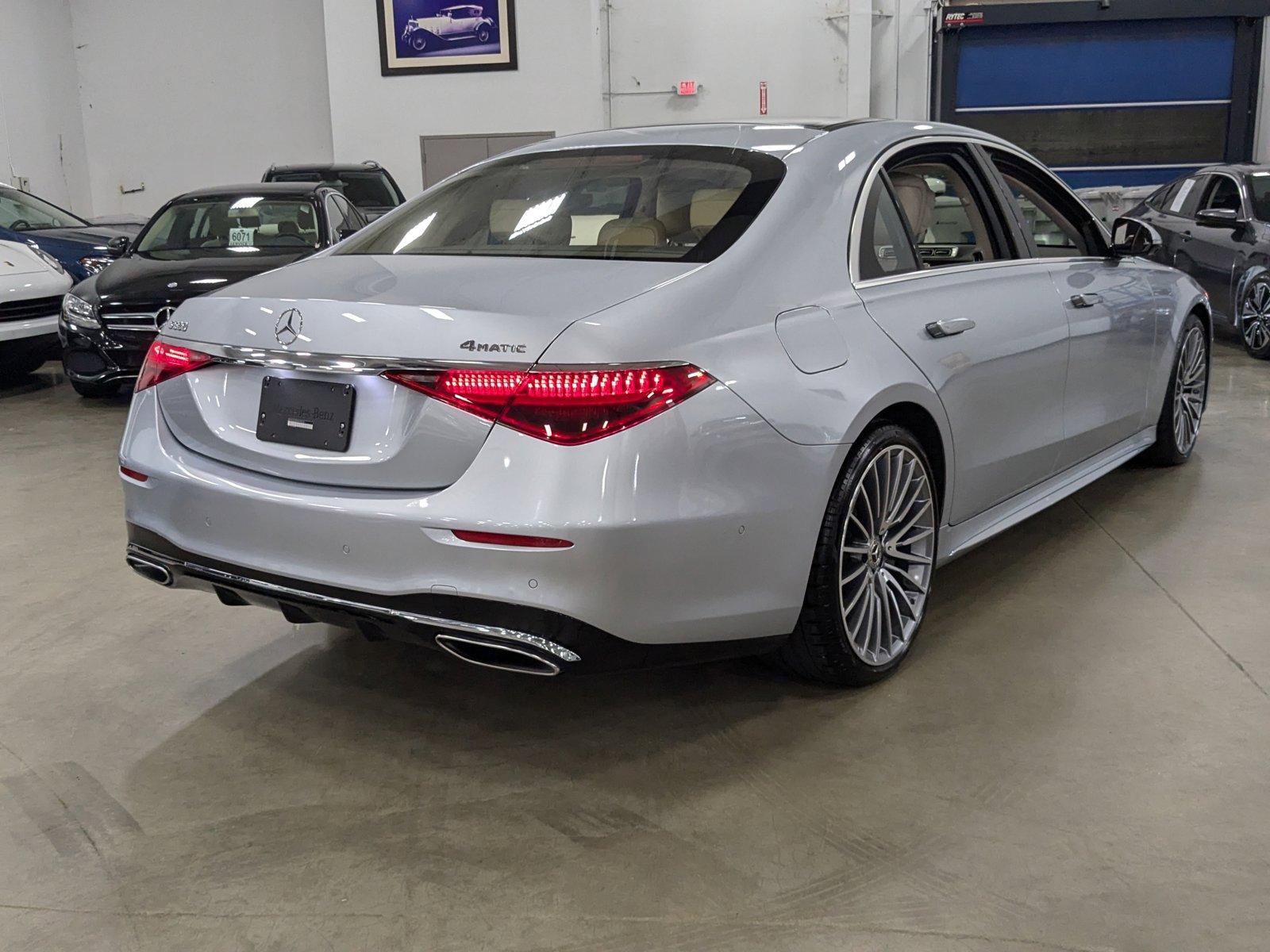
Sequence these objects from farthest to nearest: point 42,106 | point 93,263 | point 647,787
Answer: point 42,106 → point 93,263 → point 647,787

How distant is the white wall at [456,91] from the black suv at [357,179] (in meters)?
2.90

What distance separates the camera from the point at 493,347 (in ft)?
6.81

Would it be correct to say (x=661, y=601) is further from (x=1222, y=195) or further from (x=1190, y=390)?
(x=1222, y=195)

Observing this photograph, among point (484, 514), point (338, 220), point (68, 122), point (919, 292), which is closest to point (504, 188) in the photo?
point (919, 292)

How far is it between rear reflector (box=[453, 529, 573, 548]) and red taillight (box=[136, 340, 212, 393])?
28.8 inches

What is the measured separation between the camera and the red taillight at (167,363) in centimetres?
243

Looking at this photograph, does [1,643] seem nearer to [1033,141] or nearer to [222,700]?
[222,700]

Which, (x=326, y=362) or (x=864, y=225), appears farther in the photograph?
(x=864, y=225)

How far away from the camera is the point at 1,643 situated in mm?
3193

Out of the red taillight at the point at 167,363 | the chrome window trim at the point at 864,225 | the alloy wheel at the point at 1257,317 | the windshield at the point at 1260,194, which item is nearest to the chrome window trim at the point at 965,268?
the chrome window trim at the point at 864,225

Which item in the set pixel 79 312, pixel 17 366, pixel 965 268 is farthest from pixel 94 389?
Result: pixel 965 268

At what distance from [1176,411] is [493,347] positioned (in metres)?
3.36

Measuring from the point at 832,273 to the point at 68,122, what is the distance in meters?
15.3

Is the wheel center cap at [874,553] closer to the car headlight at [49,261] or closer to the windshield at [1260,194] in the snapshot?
the windshield at [1260,194]
